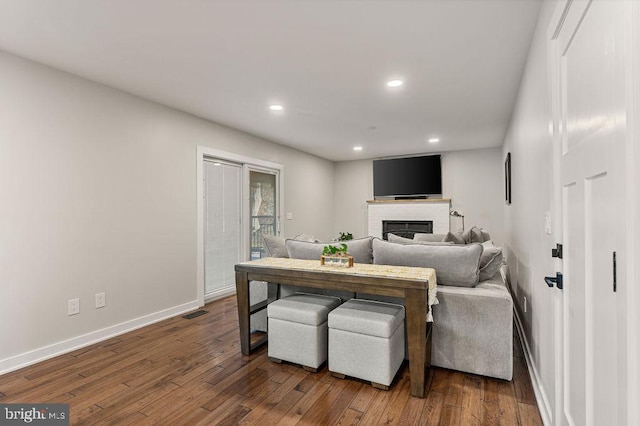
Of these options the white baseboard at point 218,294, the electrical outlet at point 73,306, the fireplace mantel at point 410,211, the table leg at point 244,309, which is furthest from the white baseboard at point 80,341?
the fireplace mantel at point 410,211

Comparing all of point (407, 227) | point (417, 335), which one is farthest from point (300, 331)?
point (407, 227)

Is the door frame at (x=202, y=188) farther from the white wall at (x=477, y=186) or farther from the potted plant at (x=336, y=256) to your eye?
the white wall at (x=477, y=186)

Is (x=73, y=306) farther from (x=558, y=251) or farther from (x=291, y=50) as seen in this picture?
(x=558, y=251)

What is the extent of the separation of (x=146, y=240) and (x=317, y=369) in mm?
2313

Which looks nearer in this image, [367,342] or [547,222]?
[547,222]

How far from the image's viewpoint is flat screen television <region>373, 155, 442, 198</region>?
6.74 meters

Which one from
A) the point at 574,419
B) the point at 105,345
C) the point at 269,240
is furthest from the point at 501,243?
the point at 105,345

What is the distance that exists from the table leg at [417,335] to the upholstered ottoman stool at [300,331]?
25.9 inches

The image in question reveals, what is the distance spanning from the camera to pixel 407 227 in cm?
700

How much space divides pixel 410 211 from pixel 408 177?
0.72m

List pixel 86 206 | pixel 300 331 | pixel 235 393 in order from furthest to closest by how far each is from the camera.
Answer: pixel 86 206 < pixel 300 331 < pixel 235 393

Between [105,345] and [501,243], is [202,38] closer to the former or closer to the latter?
[105,345]

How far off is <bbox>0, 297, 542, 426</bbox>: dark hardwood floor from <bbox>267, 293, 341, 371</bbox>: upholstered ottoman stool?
0.10m

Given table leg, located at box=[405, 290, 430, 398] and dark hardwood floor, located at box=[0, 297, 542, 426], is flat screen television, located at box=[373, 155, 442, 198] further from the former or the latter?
table leg, located at box=[405, 290, 430, 398]
